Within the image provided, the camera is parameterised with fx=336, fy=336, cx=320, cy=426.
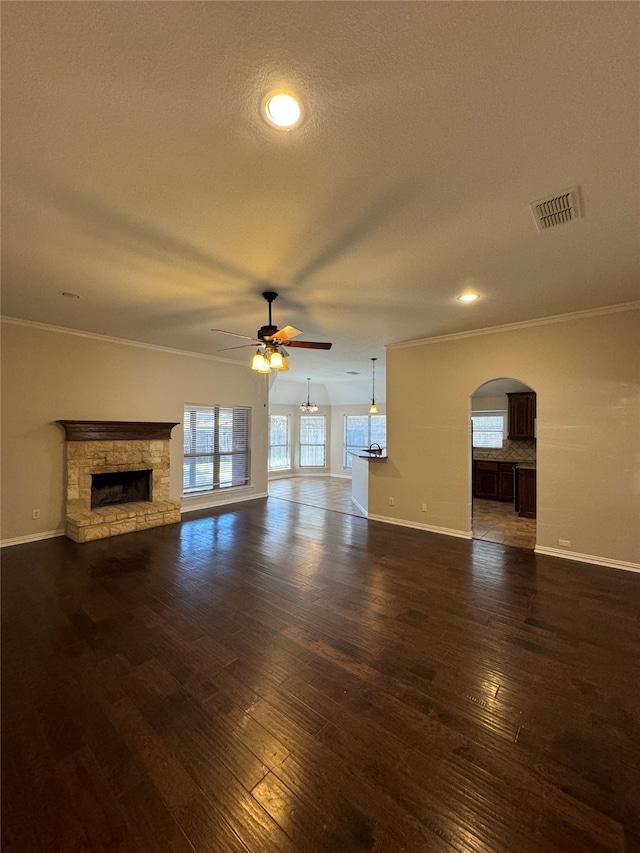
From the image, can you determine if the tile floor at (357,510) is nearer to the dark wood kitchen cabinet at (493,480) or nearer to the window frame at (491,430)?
the dark wood kitchen cabinet at (493,480)

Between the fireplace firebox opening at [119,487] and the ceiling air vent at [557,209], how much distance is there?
6156 mm

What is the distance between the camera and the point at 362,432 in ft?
35.9

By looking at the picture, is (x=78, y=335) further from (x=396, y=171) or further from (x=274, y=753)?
(x=274, y=753)

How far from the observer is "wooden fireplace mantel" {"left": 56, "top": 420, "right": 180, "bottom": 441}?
16.3 ft

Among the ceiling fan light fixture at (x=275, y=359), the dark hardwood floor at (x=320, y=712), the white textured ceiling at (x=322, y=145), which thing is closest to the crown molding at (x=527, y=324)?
the white textured ceiling at (x=322, y=145)

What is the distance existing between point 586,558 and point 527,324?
2968 mm

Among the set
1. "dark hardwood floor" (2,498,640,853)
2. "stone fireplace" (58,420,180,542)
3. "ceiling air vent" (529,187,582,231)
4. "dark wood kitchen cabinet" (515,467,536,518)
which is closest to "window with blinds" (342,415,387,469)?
"dark wood kitchen cabinet" (515,467,536,518)

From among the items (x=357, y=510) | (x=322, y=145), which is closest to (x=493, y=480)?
(x=357, y=510)

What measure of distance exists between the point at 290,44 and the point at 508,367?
14.2ft

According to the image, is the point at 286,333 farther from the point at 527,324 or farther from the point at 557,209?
the point at 527,324

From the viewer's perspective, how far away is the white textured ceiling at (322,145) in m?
1.18

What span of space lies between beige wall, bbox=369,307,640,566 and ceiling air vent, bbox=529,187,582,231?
2395mm

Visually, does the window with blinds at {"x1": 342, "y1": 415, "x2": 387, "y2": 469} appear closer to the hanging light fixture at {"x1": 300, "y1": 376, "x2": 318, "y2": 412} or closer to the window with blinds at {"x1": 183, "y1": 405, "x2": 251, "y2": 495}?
the hanging light fixture at {"x1": 300, "y1": 376, "x2": 318, "y2": 412}

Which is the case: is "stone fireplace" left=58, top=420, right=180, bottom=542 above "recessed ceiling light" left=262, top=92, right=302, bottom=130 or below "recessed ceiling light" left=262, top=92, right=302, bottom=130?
below
